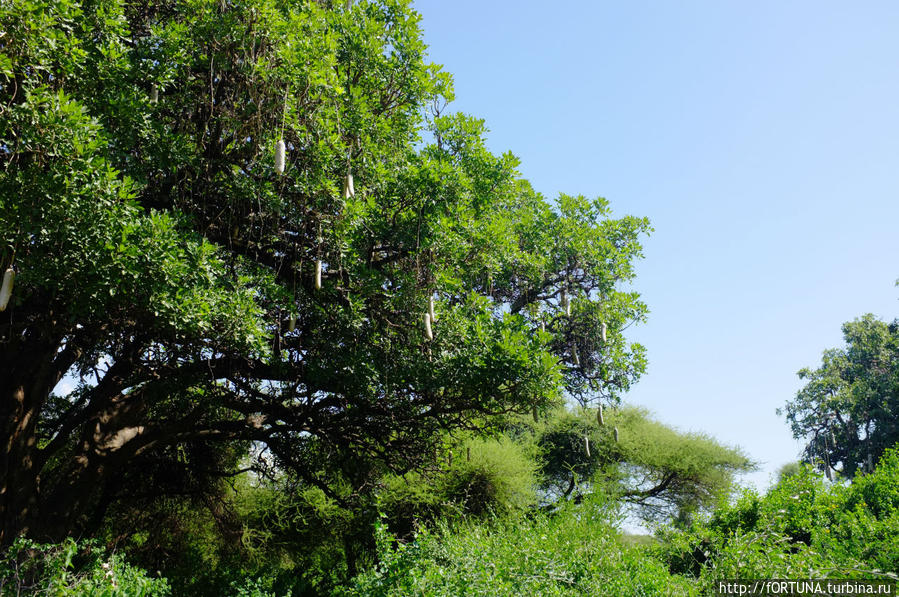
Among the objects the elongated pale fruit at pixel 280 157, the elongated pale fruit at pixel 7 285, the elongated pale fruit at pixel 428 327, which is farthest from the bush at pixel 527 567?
the elongated pale fruit at pixel 7 285

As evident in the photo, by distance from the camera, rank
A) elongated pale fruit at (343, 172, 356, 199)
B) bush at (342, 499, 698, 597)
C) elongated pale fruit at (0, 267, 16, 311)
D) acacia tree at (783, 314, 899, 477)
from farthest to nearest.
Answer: acacia tree at (783, 314, 899, 477), elongated pale fruit at (343, 172, 356, 199), bush at (342, 499, 698, 597), elongated pale fruit at (0, 267, 16, 311)

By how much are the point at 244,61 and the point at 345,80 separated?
2024 millimetres

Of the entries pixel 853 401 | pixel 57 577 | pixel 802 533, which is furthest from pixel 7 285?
pixel 853 401

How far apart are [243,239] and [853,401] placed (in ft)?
111

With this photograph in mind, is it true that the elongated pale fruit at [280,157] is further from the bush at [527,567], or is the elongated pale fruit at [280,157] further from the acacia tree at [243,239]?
the bush at [527,567]

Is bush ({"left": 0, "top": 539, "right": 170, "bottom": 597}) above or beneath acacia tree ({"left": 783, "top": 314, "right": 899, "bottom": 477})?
beneath

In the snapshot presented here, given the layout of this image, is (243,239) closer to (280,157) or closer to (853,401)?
(280,157)

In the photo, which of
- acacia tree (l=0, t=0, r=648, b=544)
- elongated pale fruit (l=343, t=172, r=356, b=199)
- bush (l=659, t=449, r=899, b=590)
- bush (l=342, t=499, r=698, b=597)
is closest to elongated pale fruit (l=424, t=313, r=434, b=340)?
acacia tree (l=0, t=0, r=648, b=544)

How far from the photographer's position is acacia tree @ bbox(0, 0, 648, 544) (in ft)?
23.7

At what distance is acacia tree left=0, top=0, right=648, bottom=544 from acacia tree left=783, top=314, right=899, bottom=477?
26.6 m

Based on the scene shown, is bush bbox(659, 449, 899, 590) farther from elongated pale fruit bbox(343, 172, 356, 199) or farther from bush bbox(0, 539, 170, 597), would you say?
bush bbox(0, 539, 170, 597)

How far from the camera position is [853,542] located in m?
7.84

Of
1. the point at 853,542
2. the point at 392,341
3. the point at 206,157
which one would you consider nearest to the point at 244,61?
the point at 206,157

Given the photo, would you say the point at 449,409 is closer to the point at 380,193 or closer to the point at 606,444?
the point at 380,193
